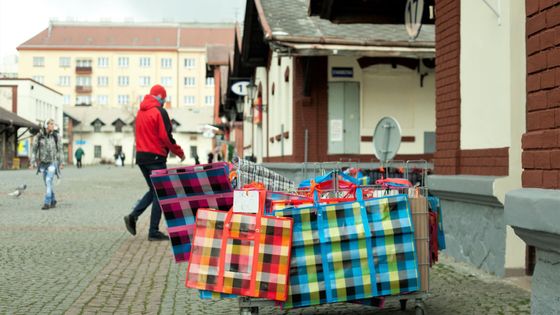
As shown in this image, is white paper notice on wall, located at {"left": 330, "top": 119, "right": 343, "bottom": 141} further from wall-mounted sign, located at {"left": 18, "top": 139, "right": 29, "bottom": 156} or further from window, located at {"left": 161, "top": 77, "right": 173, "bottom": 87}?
window, located at {"left": 161, "top": 77, "right": 173, "bottom": 87}

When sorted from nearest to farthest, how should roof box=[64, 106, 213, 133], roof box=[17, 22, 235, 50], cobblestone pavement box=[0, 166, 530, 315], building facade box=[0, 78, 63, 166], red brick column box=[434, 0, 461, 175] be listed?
cobblestone pavement box=[0, 166, 530, 315]
red brick column box=[434, 0, 461, 175]
building facade box=[0, 78, 63, 166]
roof box=[64, 106, 213, 133]
roof box=[17, 22, 235, 50]

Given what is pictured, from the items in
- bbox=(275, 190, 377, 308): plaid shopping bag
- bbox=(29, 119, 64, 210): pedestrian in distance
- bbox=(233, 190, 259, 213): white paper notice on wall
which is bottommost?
bbox=(275, 190, 377, 308): plaid shopping bag

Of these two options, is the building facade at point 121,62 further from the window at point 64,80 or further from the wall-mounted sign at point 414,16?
the wall-mounted sign at point 414,16

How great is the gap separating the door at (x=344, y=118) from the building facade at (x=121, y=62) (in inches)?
3738

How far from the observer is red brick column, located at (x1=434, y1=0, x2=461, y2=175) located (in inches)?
324

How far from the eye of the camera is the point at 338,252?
466 cm

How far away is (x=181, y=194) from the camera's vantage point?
517cm

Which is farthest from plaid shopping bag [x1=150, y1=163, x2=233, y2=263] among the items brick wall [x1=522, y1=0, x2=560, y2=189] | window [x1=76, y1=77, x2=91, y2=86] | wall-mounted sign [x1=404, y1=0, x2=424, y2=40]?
window [x1=76, y1=77, x2=91, y2=86]

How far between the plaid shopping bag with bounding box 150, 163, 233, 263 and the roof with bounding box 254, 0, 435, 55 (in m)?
9.27

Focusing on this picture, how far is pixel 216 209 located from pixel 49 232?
22.0 ft

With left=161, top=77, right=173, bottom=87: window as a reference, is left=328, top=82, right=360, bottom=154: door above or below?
below

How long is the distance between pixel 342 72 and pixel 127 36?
10172 centimetres

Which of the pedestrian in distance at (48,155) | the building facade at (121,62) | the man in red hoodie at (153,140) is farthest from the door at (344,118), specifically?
the building facade at (121,62)

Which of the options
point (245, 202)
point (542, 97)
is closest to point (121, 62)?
point (245, 202)
